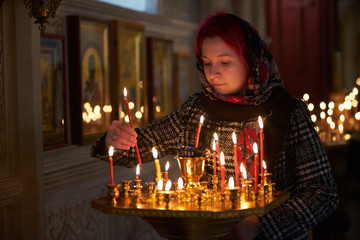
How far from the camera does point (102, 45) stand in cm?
362

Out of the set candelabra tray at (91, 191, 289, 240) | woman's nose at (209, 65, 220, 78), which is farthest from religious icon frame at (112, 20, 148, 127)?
candelabra tray at (91, 191, 289, 240)

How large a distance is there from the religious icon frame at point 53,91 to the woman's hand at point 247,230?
1.34 metres

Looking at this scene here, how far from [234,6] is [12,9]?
3778 millimetres

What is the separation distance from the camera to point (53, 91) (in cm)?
306

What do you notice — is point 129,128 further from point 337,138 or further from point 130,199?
point 337,138

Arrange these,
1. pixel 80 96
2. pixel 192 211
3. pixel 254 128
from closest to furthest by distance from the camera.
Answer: pixel 192 211 < pixel 254 128 < pixel 80 96

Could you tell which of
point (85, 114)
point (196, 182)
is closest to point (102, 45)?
point (85, 114)

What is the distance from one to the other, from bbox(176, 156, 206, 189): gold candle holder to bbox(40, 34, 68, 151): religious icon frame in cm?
122

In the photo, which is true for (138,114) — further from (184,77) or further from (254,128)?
(254,128)

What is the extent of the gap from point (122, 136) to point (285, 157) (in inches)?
25.6

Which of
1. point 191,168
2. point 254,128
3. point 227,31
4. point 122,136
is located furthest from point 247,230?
point 227,31

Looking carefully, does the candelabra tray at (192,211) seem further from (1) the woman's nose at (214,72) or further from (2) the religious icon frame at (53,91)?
(2) the religious icon frame at (53,91)

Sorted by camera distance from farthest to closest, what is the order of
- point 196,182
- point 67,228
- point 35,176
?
point 67,228 → point 35,176 → point 196,182

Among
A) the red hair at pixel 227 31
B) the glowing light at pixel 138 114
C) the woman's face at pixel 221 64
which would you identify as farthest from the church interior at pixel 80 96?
the woman's face at pixel 221 64
